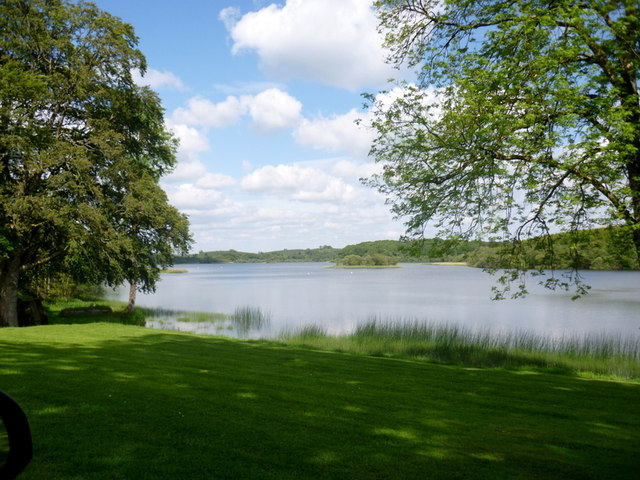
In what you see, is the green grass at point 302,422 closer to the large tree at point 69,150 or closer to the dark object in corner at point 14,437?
the dark object in corner at point 14,437

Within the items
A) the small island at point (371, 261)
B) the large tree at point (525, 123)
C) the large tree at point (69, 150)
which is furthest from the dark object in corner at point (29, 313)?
the small island at point (371, 261)

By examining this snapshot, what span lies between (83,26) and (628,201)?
75.4ft

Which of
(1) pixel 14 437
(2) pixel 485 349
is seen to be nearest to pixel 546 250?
(2) pixel 485 349

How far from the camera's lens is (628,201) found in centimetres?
1042

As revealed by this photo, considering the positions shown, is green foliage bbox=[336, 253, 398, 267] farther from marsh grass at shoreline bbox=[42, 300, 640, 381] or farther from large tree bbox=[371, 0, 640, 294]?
large tree bbox=[371, 0, 640, 294]

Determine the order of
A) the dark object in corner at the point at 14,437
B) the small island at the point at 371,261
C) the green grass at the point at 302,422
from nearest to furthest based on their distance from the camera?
the dark object in corner at the point at 14,437 < the green grass at the point at 302,422 < the small island at the point at 371,261

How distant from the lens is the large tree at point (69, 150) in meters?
18.5

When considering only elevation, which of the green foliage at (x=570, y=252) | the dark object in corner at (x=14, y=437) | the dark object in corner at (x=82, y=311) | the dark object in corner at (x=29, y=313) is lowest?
the dark object in corner at (x=82, y=311)

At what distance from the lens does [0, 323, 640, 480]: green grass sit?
4516mm

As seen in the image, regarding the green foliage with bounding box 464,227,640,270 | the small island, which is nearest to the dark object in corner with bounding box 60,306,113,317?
the green foliage with bounding box 464,227,640,270

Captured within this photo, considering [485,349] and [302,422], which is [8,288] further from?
[485,349]

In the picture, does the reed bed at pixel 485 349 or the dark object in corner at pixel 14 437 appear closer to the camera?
the dark object in corner at pixel 14 437

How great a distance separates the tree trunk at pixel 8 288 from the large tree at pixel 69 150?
5 cm

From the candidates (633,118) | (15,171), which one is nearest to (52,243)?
(15,171)
